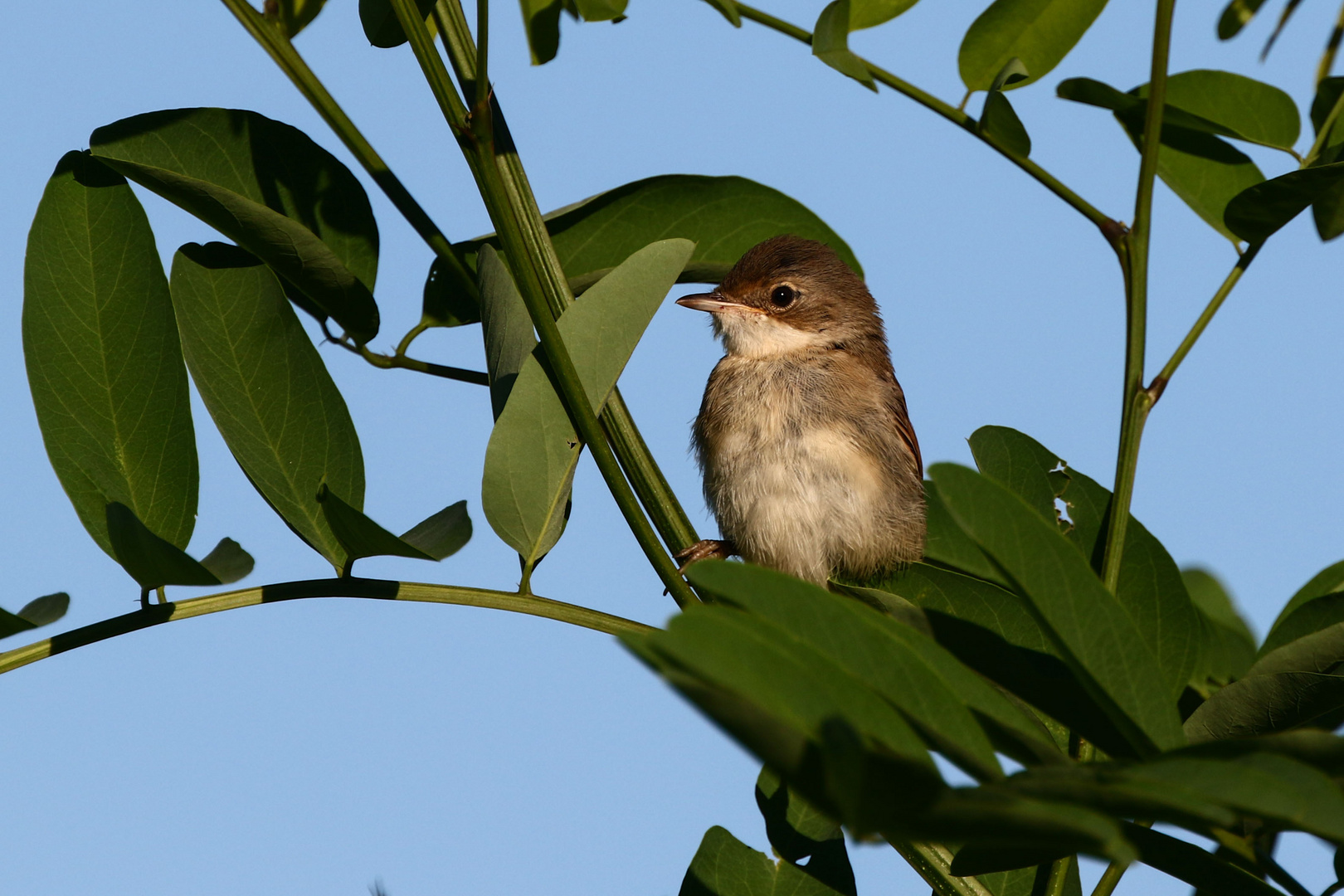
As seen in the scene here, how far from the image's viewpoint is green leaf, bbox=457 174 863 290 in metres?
2.97

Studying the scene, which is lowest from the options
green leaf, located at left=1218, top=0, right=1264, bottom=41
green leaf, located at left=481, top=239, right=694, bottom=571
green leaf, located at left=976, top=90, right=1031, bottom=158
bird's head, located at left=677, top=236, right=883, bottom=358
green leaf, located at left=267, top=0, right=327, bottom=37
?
green leaf, located at left=481, top=239, right=694, bottom=571

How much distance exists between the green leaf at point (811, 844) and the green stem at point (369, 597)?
0.51m

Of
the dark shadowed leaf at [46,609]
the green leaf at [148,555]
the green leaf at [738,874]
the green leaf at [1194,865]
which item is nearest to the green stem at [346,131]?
the green leaf at [148,555]

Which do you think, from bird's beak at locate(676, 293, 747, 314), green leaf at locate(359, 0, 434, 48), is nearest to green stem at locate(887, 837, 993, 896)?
green leaf at locate(359, 0, 434, 48)

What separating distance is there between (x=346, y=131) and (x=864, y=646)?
1.82 meters

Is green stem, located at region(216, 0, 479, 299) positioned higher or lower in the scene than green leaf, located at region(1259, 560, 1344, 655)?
higher

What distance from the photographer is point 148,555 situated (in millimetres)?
1999

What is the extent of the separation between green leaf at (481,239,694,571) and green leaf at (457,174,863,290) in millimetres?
706

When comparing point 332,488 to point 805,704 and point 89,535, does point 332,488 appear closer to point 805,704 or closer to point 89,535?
point 89,535

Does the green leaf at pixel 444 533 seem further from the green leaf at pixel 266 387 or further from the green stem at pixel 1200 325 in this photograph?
the green stem at pixel 1200 325

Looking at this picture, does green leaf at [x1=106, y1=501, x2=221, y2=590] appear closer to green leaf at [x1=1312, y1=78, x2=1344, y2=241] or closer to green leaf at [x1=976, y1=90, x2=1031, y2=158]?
green leaf at [x1=976, y1=90, x2=1031, y2=158]

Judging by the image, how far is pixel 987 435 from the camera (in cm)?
271

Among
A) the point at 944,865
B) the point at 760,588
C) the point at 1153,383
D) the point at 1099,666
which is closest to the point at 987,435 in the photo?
the point at 1153,383

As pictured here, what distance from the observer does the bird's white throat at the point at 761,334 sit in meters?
4.59
